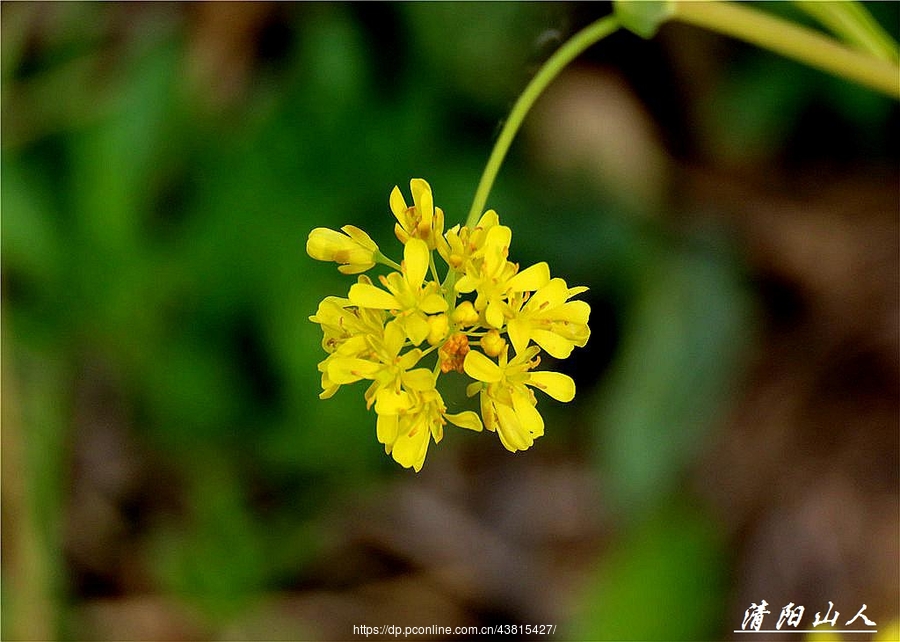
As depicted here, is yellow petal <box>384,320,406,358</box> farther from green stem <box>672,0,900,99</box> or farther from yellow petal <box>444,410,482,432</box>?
green stem <box>672,0,900,99</box>

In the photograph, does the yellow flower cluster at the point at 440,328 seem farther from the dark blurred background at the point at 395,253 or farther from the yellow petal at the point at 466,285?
the dark blurred background at the point at 395,253

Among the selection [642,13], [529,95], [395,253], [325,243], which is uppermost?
[395,253]

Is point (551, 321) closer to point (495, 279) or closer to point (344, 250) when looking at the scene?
point (495, 279)

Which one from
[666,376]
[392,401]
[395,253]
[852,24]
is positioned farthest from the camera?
[666,376]

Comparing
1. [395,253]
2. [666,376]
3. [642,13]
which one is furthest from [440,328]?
[666,376]

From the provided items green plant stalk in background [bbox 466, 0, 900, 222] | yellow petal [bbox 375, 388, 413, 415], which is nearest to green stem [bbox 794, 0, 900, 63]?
green plant stalk in background [bbox 466, 0, 900, 222]

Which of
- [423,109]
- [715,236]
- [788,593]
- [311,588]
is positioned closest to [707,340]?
[715,236]
